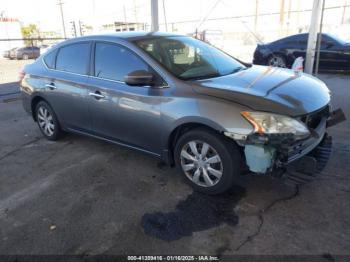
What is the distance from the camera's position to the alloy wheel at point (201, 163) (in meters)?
3.25

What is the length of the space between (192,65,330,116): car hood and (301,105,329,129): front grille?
0.18 feet

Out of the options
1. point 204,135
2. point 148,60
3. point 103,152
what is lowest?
point 103,152

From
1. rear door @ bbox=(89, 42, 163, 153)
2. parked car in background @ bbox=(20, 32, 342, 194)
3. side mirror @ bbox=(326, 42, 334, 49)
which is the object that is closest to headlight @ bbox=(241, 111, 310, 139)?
parked car in background @ bbox=(20, 32, 342, 194)

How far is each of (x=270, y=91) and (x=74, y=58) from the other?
109 inches

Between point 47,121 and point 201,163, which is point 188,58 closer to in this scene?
point 201,163

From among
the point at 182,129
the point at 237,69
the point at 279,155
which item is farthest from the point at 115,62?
the point at 279,155

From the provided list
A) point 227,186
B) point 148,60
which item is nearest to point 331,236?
point 227,186

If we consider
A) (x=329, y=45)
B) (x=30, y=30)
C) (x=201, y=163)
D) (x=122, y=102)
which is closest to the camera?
(x=201, y=163)

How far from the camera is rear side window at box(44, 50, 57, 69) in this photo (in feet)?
16.0

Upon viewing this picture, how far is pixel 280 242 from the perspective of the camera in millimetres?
2666

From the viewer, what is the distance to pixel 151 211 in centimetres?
320

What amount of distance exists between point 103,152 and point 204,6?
33.3 metres

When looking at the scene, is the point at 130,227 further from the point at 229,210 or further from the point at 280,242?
the point at 280,242

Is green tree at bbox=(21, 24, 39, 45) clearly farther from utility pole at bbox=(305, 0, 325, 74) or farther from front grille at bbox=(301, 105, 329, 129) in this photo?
front grille at bbox=(301, 105, 329, 129)
